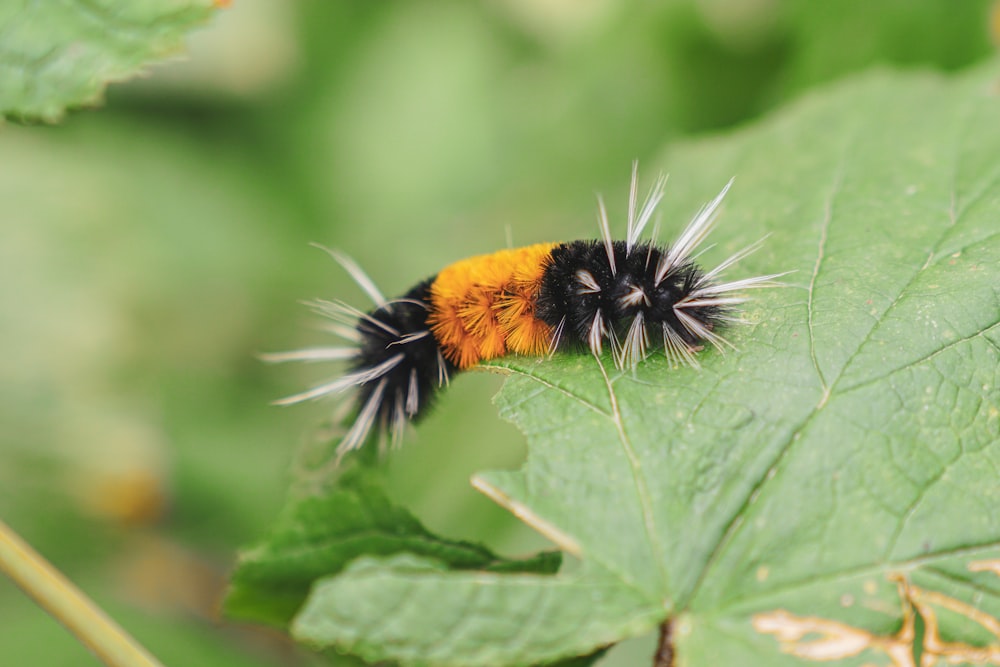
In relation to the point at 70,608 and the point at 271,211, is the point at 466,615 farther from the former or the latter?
the point at 271,211

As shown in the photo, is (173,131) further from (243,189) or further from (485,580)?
(485,580)

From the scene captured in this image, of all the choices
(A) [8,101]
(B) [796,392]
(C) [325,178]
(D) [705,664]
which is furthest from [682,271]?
(C) [325,178]

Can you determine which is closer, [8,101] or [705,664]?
[705,664]

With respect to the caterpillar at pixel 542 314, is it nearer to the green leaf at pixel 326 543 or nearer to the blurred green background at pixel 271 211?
the green leaf at pixel 326 543

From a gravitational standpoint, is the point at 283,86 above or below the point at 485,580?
above

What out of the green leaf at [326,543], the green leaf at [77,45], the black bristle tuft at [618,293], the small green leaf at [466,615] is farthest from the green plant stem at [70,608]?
the black bristle tuft at [618,293]
